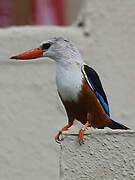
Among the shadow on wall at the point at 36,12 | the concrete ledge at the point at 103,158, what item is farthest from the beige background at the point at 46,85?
the concrete ledge at the point at 103,158

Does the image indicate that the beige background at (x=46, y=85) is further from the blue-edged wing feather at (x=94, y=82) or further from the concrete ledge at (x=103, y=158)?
the concrete ledge at (x=103, y=158)

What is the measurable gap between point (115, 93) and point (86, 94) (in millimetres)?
1464

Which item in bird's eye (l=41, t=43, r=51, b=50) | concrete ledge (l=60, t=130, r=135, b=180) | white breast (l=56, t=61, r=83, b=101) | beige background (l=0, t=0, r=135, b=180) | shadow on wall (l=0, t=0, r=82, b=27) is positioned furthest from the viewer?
shadow on wall (l=0, t=0, r=82, b=27)

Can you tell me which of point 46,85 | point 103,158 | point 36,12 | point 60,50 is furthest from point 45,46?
point 36,12

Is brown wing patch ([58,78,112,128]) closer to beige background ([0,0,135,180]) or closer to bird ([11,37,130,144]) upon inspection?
bird ([11,37,130,144])

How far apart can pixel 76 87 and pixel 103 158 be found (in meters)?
0.32

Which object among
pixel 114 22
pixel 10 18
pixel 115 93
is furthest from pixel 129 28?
pixel 10 18

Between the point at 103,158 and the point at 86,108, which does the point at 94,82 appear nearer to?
the point at 86,108

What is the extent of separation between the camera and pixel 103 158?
6.94 feet

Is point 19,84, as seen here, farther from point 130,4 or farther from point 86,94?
point 86,94

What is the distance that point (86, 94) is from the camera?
2336mm

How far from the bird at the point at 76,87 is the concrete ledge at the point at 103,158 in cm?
14

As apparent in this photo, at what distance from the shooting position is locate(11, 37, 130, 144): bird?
2303mm

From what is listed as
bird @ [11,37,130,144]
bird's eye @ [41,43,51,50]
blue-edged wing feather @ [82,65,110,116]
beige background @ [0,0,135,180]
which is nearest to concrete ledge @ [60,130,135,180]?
bird @ [11,37,130,144]
